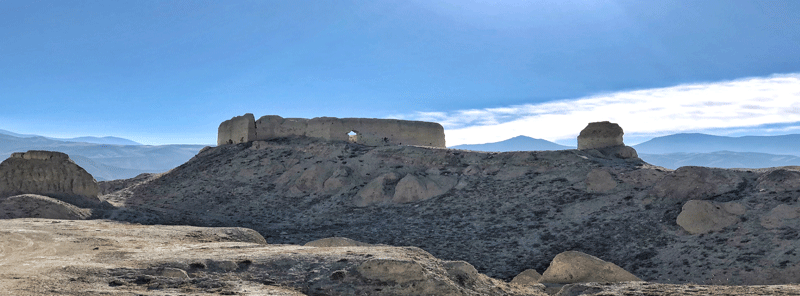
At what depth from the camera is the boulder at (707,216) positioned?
526 inches

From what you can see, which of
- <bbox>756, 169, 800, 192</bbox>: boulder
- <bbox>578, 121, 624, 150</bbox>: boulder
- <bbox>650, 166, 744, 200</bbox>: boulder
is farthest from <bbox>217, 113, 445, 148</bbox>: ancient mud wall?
<bbox>756, 169, 800, 192</bbox>: boulder

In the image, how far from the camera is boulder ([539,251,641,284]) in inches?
406

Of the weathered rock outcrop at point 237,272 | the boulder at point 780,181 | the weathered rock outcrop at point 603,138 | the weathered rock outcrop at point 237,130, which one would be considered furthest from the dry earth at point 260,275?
the weathered rock outcrop at point 237,130

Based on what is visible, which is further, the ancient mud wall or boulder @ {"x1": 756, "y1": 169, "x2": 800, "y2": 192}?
the ancient mud wall

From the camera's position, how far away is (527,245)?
14953 mm

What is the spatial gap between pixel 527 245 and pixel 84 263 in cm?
1125

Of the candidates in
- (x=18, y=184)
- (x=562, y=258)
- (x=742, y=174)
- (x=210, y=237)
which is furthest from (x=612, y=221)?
(x=18, y=184)

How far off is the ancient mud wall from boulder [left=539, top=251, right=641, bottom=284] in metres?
15.0

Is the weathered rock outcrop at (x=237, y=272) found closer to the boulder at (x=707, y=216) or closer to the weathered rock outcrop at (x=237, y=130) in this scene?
the boulder at (x=707, y=216)

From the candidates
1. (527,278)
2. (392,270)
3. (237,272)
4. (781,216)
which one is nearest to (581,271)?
(527,278)

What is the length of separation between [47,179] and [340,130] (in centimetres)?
1159

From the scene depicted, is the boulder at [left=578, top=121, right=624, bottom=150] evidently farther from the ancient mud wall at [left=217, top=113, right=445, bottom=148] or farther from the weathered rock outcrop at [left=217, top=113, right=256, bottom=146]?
the weathered rock outcrop at [left=217, top=113, right=256, bottom=146]

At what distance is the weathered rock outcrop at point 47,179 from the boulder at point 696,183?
1865 centimetres

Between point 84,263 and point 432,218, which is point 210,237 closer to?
point 84,263
